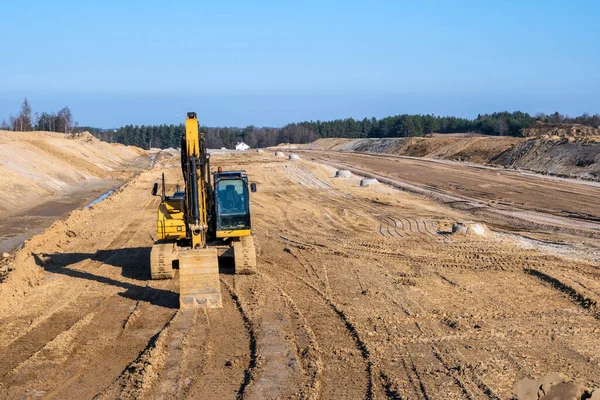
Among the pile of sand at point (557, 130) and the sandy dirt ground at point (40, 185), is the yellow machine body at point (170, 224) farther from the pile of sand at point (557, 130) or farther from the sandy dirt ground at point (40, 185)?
the pile of sand at point (557, 130)

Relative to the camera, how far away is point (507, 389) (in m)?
8.60

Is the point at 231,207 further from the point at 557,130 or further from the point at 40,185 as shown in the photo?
the point at 557,130

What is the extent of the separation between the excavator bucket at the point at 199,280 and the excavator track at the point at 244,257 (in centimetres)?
234

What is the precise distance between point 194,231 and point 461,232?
35.5 feet

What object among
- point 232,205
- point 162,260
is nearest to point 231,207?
point 232,205

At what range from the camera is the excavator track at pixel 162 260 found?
14.9 m

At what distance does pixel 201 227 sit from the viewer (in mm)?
13367

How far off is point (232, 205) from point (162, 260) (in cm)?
204

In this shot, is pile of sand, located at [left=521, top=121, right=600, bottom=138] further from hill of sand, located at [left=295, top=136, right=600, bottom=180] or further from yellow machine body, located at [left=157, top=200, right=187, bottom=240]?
yellow machine body, located at [left=157, top=200, right=187, bottom=240]

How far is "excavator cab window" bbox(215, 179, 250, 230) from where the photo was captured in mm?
14891

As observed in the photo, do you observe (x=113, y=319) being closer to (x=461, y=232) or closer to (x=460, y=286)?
(x=460, y=286)

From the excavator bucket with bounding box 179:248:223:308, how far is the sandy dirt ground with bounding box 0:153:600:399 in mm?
391

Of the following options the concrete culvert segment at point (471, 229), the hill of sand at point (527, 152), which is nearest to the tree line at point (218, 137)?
the hill of sand at point (527, 152)

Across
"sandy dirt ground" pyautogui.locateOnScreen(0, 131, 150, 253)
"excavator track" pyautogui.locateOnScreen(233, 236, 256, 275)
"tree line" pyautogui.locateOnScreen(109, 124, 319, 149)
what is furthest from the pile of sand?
"tree line" pyautogui.locateOnScreen(109, 124, 319, 149)
